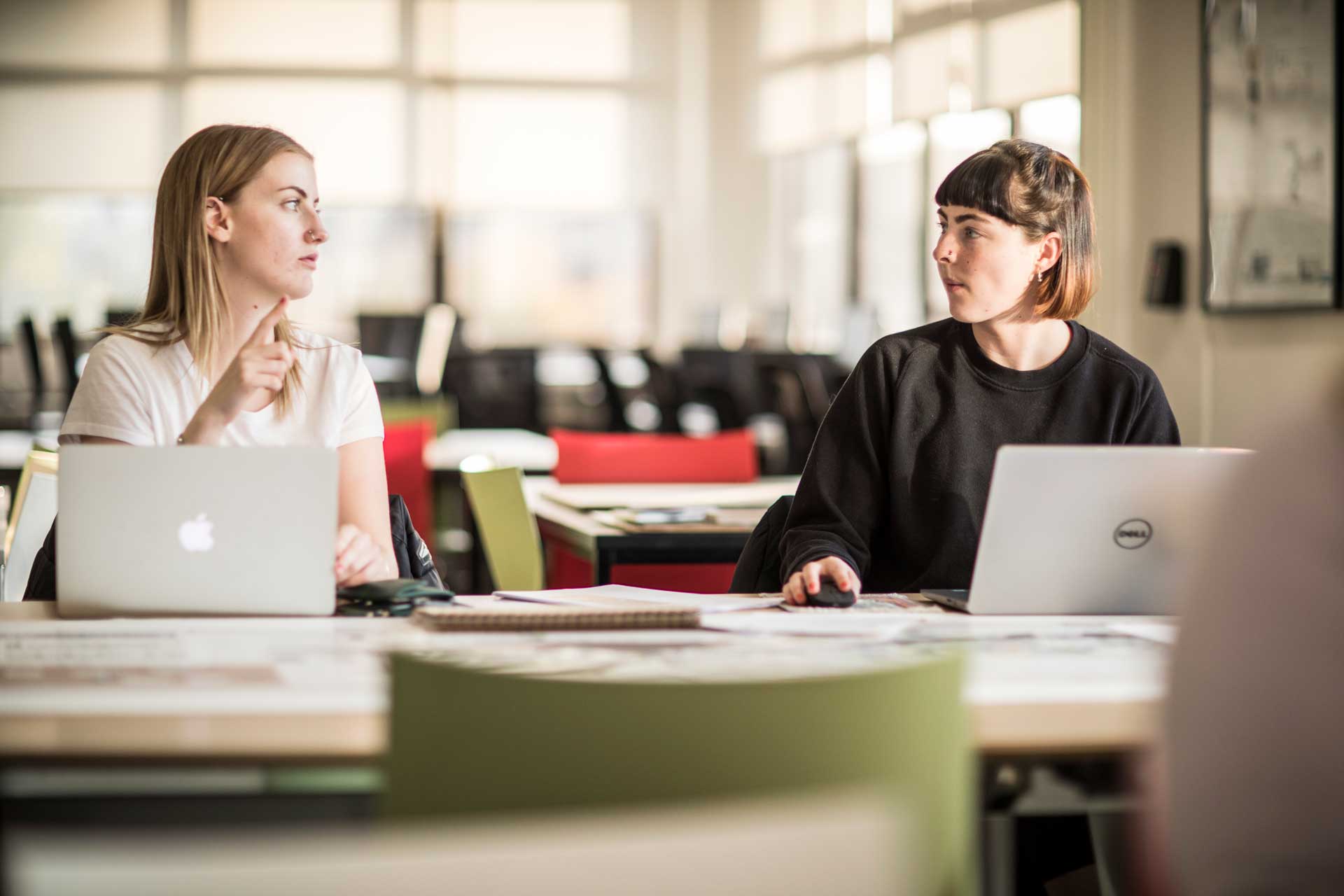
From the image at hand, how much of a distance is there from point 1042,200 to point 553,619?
42.4 inches

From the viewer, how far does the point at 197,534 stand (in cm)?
156

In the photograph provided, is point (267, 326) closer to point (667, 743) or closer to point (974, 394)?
point (974, 394)

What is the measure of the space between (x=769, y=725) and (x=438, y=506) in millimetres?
3247

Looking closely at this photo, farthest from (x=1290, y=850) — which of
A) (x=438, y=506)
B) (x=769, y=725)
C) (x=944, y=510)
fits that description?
(x=438, y=506)

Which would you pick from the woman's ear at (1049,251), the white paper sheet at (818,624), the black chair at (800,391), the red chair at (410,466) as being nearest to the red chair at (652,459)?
the red chair at (410,466)

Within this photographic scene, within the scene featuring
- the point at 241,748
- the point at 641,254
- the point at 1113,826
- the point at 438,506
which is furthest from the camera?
the point at 641,254

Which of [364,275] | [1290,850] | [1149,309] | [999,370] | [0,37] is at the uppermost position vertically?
[0,37]

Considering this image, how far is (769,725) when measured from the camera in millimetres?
852

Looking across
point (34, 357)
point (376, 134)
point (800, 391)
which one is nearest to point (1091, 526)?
point (800, 391)

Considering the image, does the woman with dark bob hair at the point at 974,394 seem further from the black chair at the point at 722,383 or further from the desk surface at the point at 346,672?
the black chair at the point at 722,383

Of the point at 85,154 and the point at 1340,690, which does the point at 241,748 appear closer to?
the point at 1340,690

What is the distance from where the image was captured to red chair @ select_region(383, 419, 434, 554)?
3656 millimetres

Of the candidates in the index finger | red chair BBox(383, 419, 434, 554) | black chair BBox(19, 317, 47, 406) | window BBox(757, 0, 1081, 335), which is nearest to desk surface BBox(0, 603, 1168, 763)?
the index finger

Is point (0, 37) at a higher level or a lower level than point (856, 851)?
higher
